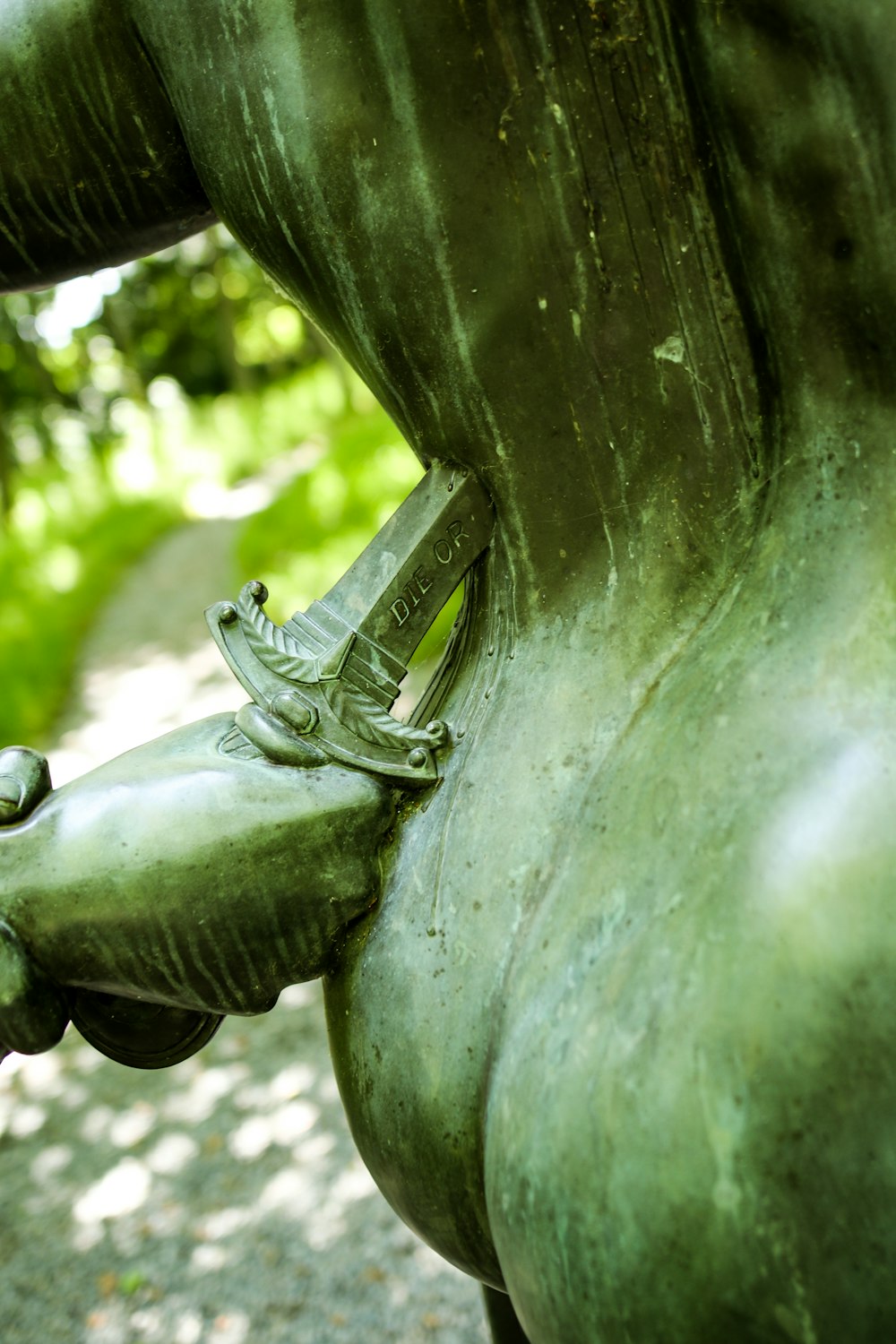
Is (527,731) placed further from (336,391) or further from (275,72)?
(336,391)

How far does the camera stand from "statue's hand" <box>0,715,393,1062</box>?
3.72 feet

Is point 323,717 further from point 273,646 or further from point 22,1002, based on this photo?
point 22,1002

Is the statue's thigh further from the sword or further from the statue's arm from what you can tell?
the statue's arm

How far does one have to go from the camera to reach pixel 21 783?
1179mm

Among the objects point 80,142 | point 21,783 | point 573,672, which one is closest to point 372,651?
point 573,672

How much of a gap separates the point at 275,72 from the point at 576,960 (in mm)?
704

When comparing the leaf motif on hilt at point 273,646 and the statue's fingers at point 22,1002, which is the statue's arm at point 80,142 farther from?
the statue's fingers at point 22,1002

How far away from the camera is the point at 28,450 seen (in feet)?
68.9

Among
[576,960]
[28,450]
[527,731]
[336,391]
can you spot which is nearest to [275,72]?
[527,731]

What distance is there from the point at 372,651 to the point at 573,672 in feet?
0.58

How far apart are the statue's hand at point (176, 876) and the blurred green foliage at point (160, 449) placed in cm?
334

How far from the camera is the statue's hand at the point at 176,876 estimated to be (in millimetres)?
1134

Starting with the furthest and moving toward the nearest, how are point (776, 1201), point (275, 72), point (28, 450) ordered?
point (28, 450) < point (275, 72) < point (776, 1201)

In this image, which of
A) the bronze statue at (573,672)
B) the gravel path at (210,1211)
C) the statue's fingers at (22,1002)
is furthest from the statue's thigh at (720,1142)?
the gravel path at (210,1211)
